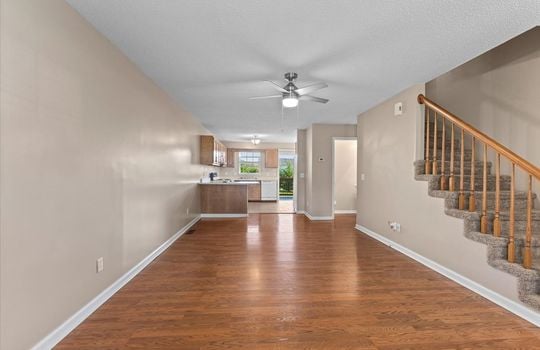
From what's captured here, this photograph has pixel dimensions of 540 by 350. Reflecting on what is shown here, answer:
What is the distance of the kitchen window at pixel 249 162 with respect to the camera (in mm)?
10055

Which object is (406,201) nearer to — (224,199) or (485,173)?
(485,173)

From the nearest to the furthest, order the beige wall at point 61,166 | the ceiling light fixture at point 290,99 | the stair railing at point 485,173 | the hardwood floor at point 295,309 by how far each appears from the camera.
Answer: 1. the beige wall at point 61,166
2. the hardwood floor at point 295,309
3. the stair railing at point 485,173
4. the ceiling light fixture at point 290,99

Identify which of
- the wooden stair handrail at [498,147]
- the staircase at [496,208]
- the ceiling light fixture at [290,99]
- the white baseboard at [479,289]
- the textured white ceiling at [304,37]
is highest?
the textured white ceiling at [304,37]

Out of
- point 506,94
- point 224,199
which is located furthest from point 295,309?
point 224,199

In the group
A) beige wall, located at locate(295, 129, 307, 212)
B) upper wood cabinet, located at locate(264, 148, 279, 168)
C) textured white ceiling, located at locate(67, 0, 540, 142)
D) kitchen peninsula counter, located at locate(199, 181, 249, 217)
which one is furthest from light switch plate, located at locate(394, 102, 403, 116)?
upper wood cabinet, located at locate(264, 148, 279, 168)

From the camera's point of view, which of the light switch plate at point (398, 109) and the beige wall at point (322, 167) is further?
the beige wall at point (322, 167)

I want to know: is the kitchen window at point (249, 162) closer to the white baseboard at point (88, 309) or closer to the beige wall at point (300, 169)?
the beige wall at point (300, 169)

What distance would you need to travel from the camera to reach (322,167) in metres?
6.20

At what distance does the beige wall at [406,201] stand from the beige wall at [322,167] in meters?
1.05

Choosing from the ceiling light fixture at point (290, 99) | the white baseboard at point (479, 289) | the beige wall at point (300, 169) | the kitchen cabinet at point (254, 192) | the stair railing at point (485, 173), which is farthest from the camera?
the kitchen cabinet at point (254, 192)

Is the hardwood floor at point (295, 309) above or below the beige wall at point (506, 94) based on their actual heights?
below

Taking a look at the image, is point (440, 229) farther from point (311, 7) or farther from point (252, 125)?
point (252, 125)

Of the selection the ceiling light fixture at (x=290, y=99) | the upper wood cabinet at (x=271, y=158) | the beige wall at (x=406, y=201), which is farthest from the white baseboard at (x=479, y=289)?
the upper wood cabinet at (x=271, y=158)

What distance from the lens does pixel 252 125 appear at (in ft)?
20.9
